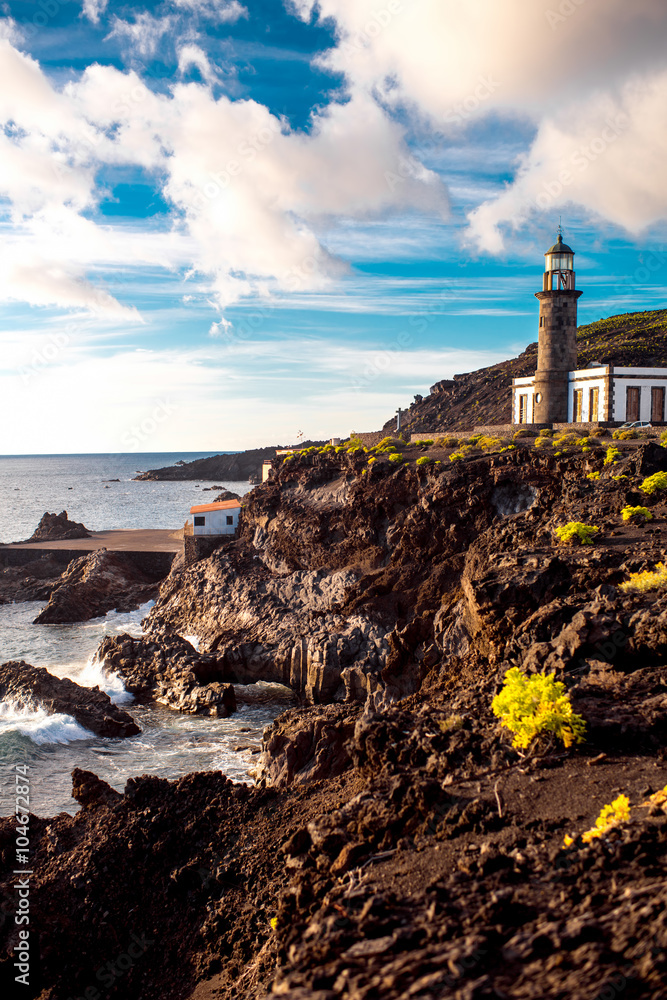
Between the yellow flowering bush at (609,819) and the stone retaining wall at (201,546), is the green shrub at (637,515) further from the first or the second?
the stone retaining wall at (201,546)

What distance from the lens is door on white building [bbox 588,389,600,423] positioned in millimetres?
40281

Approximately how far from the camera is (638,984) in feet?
15.6

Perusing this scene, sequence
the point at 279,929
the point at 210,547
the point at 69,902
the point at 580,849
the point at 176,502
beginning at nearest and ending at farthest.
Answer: the point at 580,849
the point at 279,929
the point at 69,902
the point at 210,547
the point at 176,502

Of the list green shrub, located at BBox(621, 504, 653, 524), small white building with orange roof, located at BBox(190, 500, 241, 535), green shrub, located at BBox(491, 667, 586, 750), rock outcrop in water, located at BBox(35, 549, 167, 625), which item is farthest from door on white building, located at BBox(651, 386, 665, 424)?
rock outcrop in water, located at BBox(35, 549, 167, 625)

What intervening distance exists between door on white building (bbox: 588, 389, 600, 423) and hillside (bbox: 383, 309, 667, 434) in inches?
1110

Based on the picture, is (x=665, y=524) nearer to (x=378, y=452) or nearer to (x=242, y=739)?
(x=242, y=739)

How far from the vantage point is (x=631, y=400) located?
133ft

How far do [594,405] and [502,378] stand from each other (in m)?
51.4

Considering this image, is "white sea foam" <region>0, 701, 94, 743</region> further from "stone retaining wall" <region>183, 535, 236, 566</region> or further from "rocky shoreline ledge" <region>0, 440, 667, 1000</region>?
"stone retaining wall" <region>183, 535, 236, 566</region>

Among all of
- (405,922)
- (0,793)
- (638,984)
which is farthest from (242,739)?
(638,984)

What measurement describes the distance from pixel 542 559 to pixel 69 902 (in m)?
12.6

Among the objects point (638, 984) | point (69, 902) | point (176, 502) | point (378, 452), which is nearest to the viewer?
point (638, 984)

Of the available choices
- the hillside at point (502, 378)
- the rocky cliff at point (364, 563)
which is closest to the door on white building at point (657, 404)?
the rocky cliff at point (364, 563)

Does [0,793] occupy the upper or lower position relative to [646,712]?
lower
